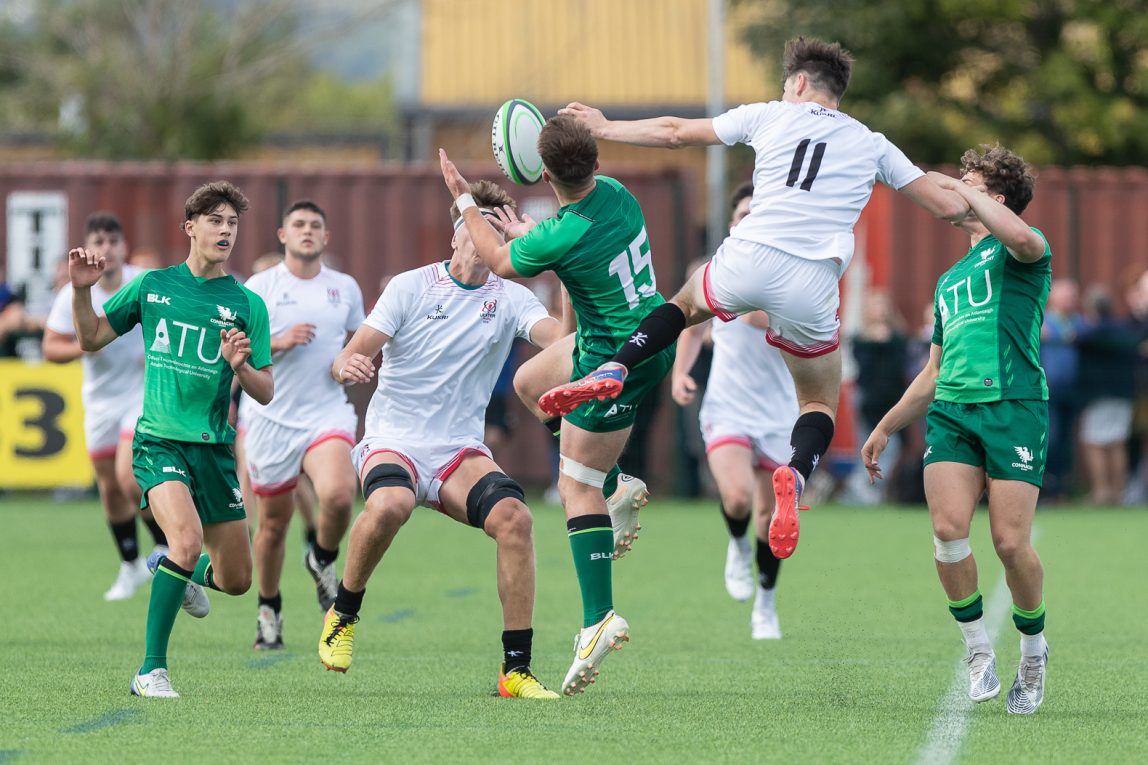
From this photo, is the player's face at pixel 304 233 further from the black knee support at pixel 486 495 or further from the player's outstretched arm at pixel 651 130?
the player's outstretched arm at pixel 651 130

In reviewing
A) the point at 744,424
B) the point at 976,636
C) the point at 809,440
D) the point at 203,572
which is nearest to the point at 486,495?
the point at 203,572

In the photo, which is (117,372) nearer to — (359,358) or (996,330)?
(359,358)

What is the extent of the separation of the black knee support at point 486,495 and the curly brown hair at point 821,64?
2146 millimetres

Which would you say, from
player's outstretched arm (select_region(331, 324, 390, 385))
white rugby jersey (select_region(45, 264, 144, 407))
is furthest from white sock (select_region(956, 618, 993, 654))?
white rugby jersey (select_region(45, 264, 144, 407))

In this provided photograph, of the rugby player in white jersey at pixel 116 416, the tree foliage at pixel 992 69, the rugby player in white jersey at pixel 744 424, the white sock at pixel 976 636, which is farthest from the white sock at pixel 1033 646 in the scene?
the tree foliage at pixel 992 69

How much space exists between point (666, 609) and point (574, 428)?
3.76 m

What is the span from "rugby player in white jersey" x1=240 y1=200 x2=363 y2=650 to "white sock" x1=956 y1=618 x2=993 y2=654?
341 cm

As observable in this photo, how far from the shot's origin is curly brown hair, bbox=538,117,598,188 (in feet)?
22.8

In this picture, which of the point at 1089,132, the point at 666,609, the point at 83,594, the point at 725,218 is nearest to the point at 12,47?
the point at 725,218

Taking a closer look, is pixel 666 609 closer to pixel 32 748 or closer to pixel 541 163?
pixel 541 163

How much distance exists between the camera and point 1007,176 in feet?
23.1

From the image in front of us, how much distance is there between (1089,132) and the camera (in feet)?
78.8

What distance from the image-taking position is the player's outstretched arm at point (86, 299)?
732 cm

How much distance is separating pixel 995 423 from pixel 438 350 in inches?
101
